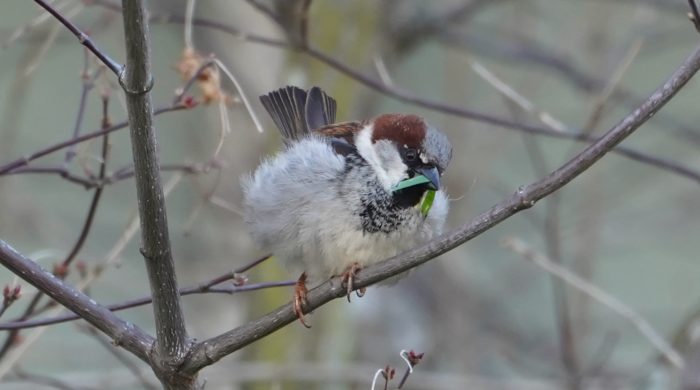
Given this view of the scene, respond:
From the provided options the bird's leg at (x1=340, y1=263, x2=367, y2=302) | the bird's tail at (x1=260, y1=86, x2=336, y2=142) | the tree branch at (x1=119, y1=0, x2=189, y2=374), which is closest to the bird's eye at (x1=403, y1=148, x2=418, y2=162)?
the bird's leg at (x1=340, y1=263, x2=367, y2=302)

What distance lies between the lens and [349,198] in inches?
94.0

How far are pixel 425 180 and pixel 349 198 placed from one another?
0.18 meters

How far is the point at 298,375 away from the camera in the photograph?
12.0 feet

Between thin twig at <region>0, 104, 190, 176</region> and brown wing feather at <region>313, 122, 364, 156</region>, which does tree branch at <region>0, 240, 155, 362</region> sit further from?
brown wing feather at <region>313, 122, 364, 156</region>

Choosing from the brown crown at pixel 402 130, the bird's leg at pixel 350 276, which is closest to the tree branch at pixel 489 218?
the bird's leg at pixel 350 276

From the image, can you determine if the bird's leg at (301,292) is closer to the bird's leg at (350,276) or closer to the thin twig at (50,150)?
the bird's leg at (350,276)

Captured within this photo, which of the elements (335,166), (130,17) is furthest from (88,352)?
(130,17)

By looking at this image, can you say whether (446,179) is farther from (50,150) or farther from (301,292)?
(50,150)

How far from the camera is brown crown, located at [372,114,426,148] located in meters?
2.47

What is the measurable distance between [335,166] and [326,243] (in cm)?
21

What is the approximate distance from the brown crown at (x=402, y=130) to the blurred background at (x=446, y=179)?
31cm

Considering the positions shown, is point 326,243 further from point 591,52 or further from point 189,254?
point 189,254

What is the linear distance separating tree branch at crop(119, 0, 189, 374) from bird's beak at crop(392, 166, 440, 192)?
2.32ft

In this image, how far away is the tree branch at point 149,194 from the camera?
5.10 feet
